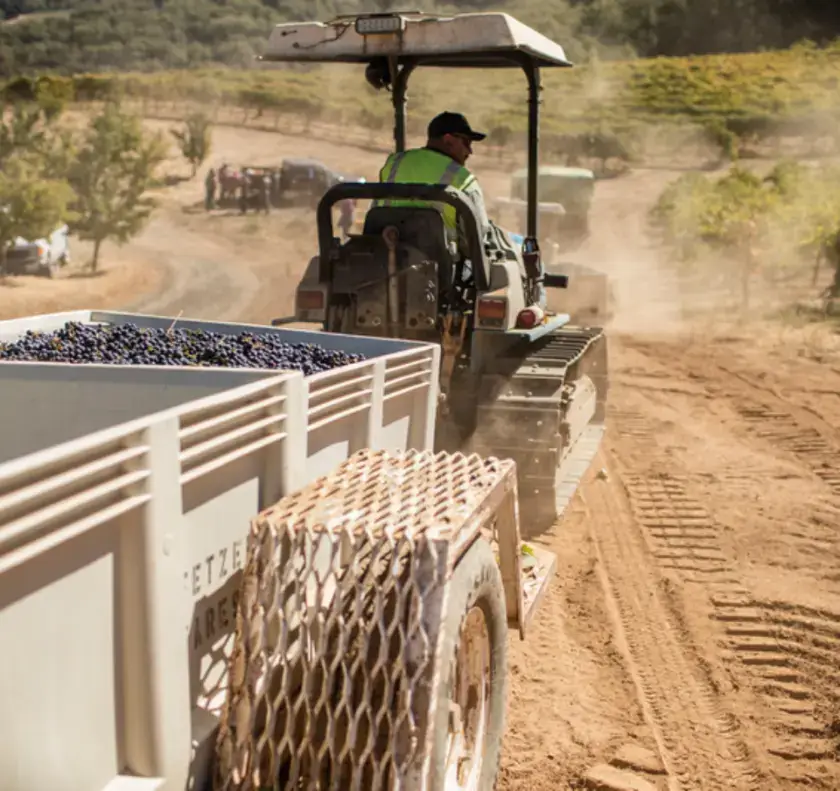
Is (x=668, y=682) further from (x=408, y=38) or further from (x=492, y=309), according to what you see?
(x=408, y=38)

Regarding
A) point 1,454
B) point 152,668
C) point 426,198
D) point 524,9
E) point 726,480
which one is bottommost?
point 726,480

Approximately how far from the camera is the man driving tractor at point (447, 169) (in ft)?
20.1

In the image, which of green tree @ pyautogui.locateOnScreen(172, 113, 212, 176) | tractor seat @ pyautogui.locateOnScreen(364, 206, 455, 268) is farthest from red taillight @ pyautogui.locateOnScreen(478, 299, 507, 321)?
green tree @ pyautogui.locateOnScreen(172, 113, 212, 176)

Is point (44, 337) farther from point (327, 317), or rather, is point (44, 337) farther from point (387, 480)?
point (327, 317)

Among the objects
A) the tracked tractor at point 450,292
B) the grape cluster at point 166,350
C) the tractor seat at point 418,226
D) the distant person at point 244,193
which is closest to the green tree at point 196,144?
the distant person at point 244,193

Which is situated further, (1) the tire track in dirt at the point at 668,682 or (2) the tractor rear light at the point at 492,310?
(2) the tractor rear light at the point at 492,310

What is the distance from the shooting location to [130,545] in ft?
7.07

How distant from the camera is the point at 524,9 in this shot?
3098 inches

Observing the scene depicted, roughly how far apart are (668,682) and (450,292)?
2.64m

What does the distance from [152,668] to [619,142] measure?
45.4m

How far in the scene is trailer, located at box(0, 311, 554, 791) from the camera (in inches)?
75.4

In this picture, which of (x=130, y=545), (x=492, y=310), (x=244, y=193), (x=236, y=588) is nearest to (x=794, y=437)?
(x=492, y=310)

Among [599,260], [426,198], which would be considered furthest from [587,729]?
[599,260]

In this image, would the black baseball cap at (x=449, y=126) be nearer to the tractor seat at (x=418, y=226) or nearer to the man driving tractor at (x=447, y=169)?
the man driving tractor at (x=447, y=169)
